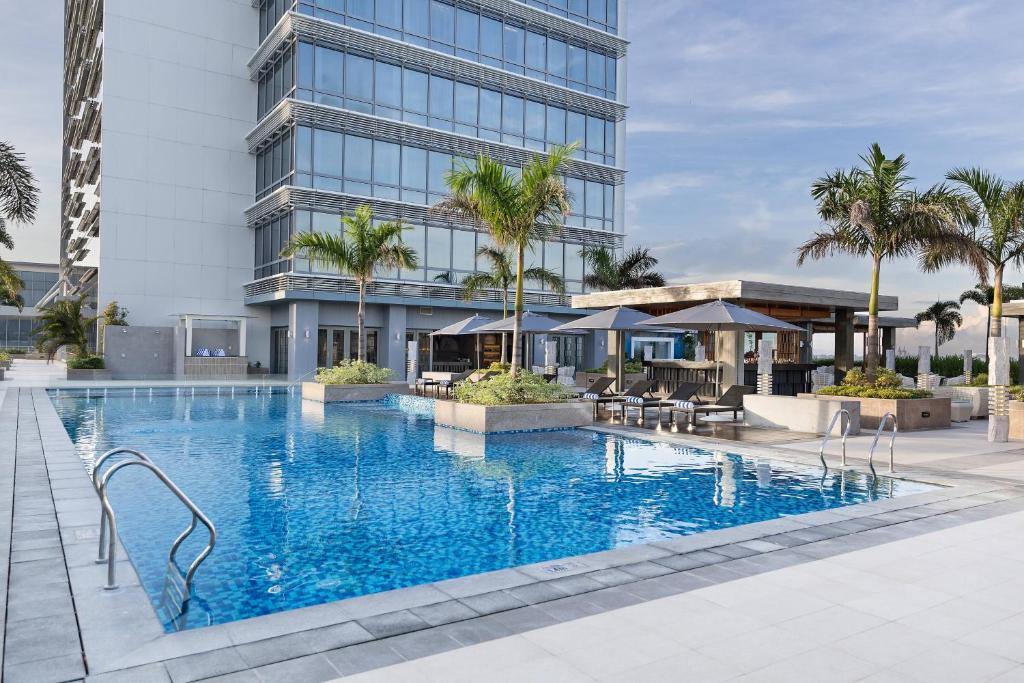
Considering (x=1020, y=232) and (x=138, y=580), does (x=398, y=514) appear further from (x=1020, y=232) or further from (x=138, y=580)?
(x=1020, y=232)

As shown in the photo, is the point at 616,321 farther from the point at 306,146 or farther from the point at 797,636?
the point at 306,146

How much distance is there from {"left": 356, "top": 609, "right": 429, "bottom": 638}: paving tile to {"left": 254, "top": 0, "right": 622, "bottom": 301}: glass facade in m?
27.3

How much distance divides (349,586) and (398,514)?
216 cm

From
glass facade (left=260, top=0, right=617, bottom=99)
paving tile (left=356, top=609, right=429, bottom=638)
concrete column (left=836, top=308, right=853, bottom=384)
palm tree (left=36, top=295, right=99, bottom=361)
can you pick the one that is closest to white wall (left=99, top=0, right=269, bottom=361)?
palm tree (left=36, top=295, right=99, bottom=361)

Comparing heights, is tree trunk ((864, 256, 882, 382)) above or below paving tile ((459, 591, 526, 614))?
above

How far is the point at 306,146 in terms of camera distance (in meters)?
30.4

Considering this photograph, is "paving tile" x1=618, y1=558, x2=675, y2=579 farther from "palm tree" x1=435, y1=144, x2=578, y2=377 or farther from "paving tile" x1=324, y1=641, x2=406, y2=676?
"palm tree" x1=435, y1=144, x2=578, y2=377

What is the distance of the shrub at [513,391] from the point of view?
14328mm

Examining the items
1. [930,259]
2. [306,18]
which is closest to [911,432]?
[930,259]

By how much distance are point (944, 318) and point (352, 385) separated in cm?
4617

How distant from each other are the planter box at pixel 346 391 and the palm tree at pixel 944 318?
43476mm

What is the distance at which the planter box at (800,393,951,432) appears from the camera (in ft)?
46.3

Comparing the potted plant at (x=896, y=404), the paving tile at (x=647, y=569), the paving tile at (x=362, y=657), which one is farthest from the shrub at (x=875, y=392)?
the paving tile at (x=362, y=657)

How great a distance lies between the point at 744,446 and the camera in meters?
11.7
